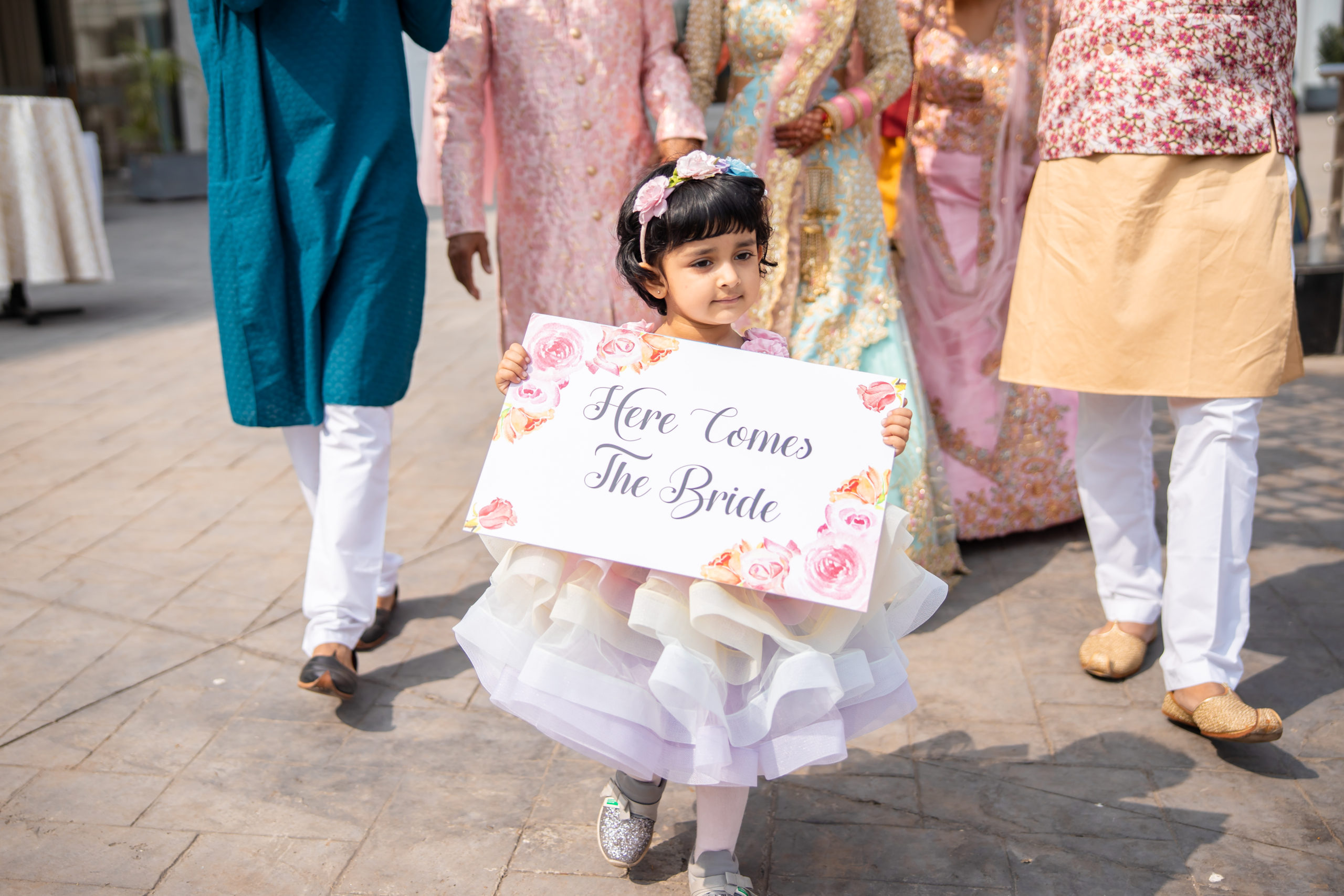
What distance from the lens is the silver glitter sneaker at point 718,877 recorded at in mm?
1964

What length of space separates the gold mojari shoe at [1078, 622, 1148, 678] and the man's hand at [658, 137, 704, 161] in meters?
1.62

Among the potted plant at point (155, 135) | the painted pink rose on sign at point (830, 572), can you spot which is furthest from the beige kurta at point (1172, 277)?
the potted plant at point (155, 135)

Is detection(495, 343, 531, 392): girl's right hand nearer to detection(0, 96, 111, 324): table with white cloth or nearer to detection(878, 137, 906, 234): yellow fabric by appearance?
detection(878, 137, 906, 234): yellow fabric

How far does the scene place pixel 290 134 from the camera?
2682 millimetres

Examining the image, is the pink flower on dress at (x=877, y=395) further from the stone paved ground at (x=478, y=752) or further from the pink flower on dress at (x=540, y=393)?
the stone paved ground at (x=478, y=752)

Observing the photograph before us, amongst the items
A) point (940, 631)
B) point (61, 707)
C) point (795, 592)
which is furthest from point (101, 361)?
point (795, 592)

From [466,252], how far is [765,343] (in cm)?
129

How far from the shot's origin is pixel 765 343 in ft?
7.02

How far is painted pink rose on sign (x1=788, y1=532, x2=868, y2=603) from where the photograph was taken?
5.78 ft

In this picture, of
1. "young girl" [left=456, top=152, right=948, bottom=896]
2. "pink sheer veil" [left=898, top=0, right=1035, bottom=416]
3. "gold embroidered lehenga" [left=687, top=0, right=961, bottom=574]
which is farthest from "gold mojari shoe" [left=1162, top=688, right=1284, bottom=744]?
"pink sheer veil" [left=898, top=0, right=1035, bottom=416]

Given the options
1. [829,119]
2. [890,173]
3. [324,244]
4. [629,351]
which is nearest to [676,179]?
[629,351]

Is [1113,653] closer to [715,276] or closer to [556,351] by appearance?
[715,276]

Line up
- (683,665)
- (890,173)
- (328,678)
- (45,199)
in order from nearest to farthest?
1. (683,665)
2. (328,678)
3. (890,173)
4. (45,199)

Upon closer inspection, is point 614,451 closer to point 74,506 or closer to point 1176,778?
point 1176,778
